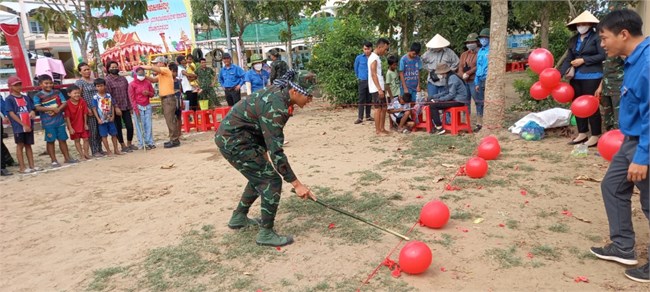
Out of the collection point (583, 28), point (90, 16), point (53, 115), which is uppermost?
point (90, 16)

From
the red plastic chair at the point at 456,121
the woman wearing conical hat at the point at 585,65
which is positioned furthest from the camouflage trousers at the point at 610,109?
the red plastic chair at the point at 456,121

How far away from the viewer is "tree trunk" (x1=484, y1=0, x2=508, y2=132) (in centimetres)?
700

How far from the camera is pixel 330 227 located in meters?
4.17

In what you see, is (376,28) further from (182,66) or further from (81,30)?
(81,30)

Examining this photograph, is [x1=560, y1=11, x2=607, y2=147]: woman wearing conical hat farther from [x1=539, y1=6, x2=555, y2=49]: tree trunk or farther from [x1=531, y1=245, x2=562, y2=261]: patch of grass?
[x1=539, y1=6, x2=555, y2=49]: tree trunk

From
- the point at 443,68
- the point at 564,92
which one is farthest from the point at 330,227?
the point at 443,68

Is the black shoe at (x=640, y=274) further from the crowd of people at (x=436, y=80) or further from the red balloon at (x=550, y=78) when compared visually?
the crowd of people at (x=436, y=80)

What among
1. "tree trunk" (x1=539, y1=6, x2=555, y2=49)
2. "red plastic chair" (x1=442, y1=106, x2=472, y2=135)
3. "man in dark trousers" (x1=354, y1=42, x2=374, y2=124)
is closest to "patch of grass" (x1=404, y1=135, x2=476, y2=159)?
"red plastic chair" (x1=442, y1=106, x2=472, y2=135)

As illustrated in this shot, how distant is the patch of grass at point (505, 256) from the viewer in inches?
128

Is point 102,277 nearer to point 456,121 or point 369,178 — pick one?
point 369,178

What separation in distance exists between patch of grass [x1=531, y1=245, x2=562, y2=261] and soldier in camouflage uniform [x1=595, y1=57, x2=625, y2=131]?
3099 millimetres

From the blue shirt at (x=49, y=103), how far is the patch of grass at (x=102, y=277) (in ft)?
16.2

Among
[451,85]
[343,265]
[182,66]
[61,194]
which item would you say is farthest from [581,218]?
[182,66]

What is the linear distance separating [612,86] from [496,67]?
6.09 feet
